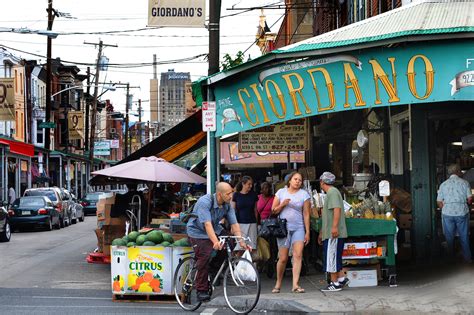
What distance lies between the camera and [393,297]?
1166 cm

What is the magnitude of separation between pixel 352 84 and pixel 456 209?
301 cm

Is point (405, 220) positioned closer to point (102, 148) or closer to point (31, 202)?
point (31, 202)

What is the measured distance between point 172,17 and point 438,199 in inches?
222

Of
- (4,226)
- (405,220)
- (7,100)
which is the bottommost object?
(4,226)

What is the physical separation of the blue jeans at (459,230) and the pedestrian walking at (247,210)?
3.36 meters

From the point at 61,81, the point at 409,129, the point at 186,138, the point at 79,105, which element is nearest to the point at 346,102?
the point at 409,129

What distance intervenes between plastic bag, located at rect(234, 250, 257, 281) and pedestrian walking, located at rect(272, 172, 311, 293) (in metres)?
1.64

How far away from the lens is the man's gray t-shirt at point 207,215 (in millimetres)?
11180

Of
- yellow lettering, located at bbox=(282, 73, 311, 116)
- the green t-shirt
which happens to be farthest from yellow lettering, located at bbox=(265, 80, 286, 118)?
the green t-shirt

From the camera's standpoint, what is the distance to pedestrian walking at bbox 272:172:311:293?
12430 mm

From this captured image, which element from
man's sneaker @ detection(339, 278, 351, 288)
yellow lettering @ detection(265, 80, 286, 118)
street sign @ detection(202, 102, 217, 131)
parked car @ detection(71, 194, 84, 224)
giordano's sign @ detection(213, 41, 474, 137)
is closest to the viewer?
giordano's sign @ detection(213, 41, 474, 137)

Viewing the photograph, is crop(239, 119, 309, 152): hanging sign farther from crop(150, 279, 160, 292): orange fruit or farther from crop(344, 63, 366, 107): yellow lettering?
crop(150, 279, 160, 292): orange fruit

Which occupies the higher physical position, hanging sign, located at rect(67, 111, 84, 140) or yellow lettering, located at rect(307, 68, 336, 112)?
hanging sign, located at rect(67, 111, 84, 140)

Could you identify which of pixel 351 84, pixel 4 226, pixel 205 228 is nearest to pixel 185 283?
pixel 205 228
